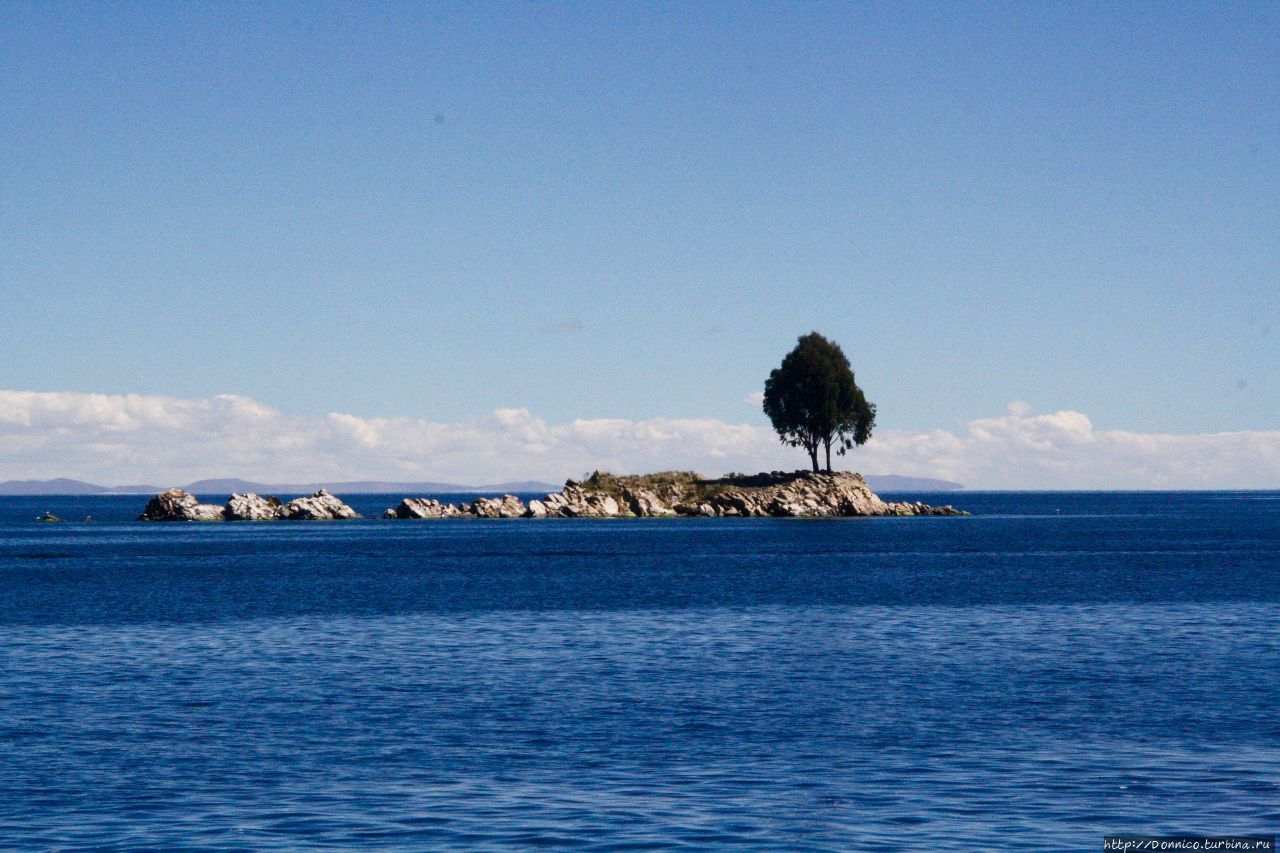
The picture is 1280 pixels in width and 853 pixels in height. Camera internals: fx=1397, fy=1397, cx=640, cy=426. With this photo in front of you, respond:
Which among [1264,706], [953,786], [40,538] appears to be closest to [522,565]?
[1264,706]

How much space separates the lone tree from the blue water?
346 feet

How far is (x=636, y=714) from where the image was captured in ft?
115

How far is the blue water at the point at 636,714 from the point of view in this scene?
2405cm

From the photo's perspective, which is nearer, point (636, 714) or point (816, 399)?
point (636, 714)

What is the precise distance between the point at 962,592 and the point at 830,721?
145 ft

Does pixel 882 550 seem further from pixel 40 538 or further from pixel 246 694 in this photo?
pixel 40 538

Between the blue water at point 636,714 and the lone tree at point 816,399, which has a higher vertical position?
the lone tree at point 816,399

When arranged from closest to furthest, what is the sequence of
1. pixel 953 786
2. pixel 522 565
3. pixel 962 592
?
pixel 953 786
pixel 962 592
pixel 522 565

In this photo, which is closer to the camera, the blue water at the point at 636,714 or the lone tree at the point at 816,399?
the blue water at the point at 636,714

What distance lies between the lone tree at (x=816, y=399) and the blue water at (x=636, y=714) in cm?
10531

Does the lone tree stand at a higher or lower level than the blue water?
higher

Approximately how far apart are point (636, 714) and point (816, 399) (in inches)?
6059

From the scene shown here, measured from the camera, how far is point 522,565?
102 meters

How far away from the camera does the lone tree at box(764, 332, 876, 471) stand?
186625 millimetres
